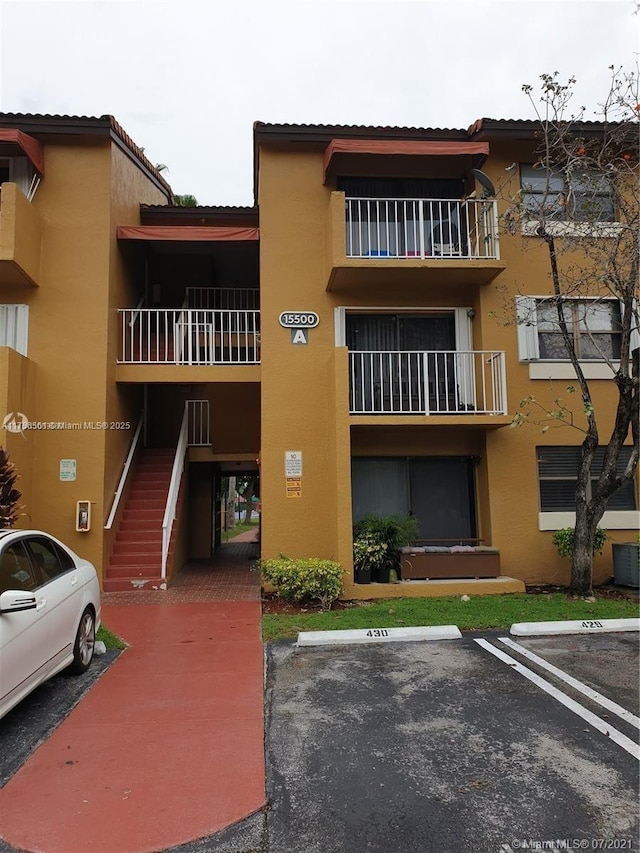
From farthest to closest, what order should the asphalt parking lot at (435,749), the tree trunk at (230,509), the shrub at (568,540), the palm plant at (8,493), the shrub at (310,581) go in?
the tree trunk at (230,509)
the shrub at (568,540)
the shrub at (310,581)
the palm plant at (8,493)
the asphalt parking lot at (435,749)

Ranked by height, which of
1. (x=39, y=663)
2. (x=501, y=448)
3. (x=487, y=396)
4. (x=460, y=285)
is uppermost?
(x=460, y=285)

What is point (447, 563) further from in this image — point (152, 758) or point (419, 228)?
point (152, 758)

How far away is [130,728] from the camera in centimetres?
437

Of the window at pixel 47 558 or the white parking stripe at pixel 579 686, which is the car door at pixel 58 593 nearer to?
the window at pixel 47 558

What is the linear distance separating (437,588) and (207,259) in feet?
30.9

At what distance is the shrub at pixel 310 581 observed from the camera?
8.39 meters

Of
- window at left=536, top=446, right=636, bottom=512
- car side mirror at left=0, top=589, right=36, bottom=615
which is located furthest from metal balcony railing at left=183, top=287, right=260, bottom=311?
car side mirror at left=0, top=589, right=36, bottom=615

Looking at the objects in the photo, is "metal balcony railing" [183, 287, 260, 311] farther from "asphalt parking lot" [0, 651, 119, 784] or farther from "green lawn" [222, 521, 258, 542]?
"green lawn" [222, 521, 258, 542]

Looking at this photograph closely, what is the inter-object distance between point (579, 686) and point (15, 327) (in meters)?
10.0

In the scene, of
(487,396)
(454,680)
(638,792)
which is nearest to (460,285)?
(487,396)

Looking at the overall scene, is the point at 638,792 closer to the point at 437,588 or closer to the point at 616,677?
the point at 616,677

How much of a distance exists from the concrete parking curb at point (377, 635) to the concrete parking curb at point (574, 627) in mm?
790

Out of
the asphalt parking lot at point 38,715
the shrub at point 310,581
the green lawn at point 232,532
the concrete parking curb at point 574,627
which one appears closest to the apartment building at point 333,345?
the shrub at point 310,581

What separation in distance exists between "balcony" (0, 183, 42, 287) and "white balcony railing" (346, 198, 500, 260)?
5482 mm
